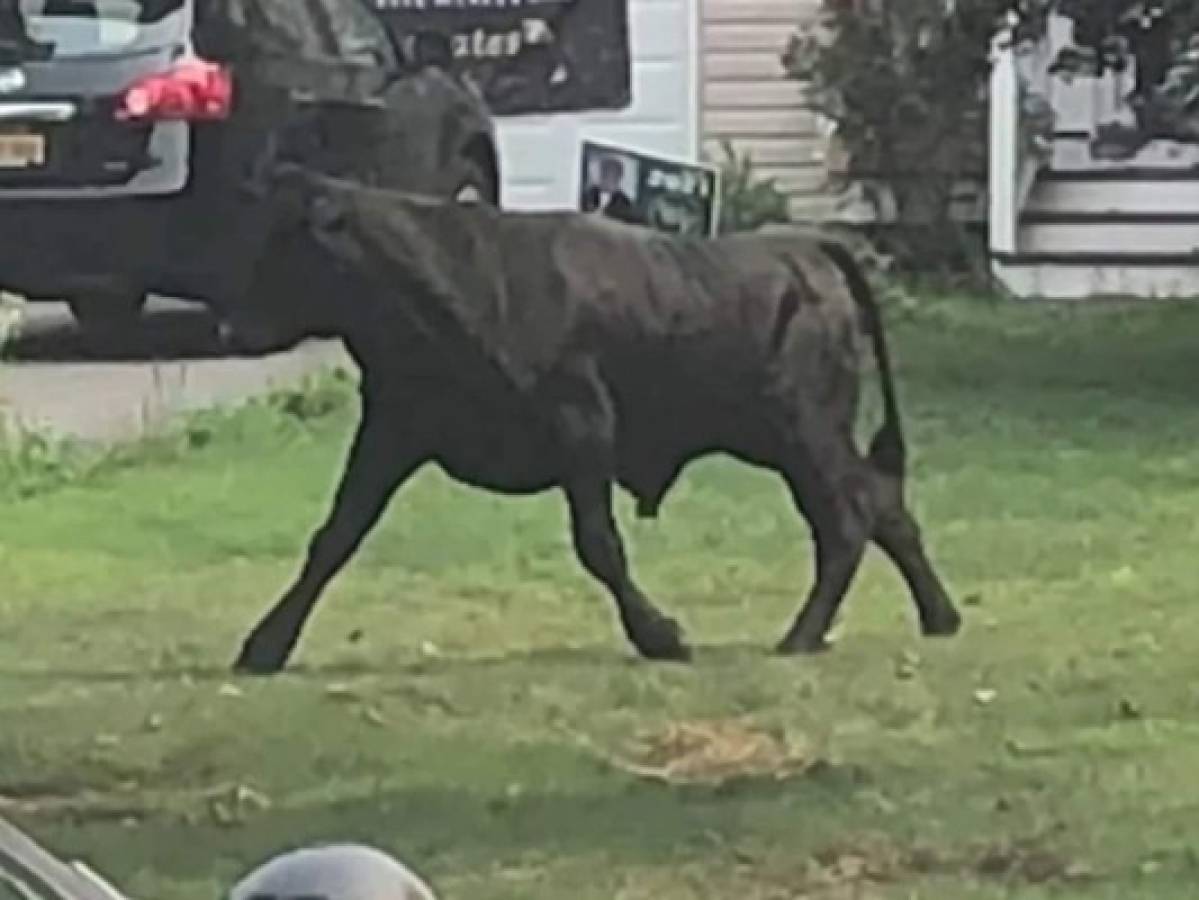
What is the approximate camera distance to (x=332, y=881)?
317cm

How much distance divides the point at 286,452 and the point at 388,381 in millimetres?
5078

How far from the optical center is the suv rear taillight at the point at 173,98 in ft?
57.8

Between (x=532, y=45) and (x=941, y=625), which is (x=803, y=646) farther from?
(x=532, y=45)

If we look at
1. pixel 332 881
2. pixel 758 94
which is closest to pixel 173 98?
pixel 758 94

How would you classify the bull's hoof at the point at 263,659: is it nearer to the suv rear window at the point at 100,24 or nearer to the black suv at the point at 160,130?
the black suv at the point at 160,130

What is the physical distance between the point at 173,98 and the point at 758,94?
584cm

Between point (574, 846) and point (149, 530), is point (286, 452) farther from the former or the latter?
point (574, 846)

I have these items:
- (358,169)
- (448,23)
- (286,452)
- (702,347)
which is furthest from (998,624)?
(448,23)

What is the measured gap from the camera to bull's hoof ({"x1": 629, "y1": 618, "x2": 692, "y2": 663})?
9.81 metres

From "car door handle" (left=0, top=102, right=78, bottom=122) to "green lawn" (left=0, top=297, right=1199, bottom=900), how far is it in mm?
3526

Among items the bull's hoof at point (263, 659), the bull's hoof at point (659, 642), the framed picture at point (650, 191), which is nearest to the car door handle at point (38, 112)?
the framed picture at point (650, 191)

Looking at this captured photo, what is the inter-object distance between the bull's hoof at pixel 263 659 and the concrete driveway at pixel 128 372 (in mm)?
5122

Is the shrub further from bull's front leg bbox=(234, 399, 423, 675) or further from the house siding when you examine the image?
bull's front leg bbox=(234, 399, 423, 675)

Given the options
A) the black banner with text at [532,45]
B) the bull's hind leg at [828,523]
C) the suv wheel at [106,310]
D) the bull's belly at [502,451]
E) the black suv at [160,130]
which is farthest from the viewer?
the black banner with text at [532,45]
